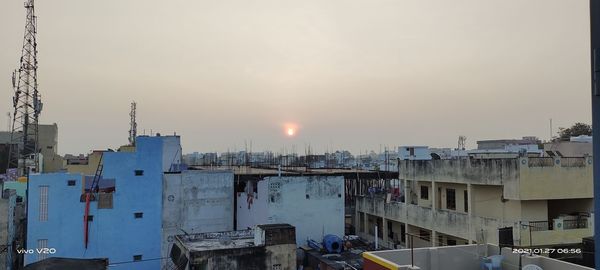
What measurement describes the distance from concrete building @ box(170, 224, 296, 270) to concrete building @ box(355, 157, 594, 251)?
263 inches

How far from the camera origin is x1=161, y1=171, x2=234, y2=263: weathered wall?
84.1 ft

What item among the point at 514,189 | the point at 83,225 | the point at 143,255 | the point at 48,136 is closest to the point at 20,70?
the point at 83,225

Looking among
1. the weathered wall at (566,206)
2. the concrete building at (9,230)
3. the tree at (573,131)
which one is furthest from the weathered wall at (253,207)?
the tree at (573,131)

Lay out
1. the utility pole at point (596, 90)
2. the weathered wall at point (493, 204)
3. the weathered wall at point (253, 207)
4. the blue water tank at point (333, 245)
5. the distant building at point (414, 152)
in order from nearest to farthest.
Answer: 1. the utility pole at point (596, 90)
2. the weathered wall at point (493, 204)
3. the blue water tank at point (333, 245)
4. the weathered wall at point (253, 207)
5. the distant building at point (414, 152)

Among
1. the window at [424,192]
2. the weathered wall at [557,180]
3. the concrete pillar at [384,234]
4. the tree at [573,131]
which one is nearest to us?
the weathered wall at [557,180]

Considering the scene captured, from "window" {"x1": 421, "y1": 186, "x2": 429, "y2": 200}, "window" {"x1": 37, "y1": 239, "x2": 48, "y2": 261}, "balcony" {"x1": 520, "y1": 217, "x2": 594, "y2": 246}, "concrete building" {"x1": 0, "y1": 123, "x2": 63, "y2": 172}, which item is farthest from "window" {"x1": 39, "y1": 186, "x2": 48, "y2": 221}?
"concrete building" {"x1": 0, "y1": 123, "x2": 63, "y2": 172}

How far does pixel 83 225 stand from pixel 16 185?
6.91 metres

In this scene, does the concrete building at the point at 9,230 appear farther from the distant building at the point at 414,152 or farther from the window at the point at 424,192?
the distant building at the point at 414,152

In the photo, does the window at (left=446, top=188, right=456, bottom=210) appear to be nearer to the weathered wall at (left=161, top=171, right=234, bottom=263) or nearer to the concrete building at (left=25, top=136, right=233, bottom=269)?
the weathered wall at (left=161, top=171, right=234, bottom=263)

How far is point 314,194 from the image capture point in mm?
25984

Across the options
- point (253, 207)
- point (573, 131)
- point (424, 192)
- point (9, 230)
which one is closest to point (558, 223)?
point (424, 192)

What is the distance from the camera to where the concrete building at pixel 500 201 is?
19281 millimetres

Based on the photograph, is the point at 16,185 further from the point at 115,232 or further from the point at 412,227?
the point at 412,227

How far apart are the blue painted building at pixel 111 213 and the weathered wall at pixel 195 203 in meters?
0.58
